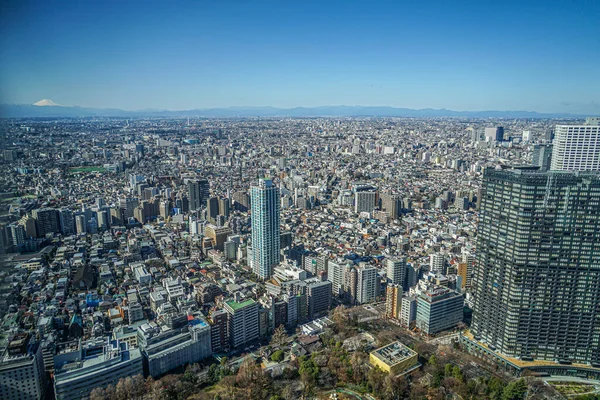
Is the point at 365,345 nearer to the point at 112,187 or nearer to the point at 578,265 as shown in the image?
the point at 578,265

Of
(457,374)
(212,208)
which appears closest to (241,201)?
(212,208)

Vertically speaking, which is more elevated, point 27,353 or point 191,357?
point 27,353

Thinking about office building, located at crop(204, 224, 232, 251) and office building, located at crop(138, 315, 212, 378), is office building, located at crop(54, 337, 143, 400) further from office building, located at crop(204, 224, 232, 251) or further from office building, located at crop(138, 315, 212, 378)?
office building, located at crop(204, 224, 232, 251)

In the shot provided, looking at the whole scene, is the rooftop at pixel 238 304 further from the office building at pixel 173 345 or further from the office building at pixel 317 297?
the office building at pixel 317 297

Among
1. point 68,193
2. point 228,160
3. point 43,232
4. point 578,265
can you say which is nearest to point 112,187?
point 68,193

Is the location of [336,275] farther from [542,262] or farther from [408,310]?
[542,262]

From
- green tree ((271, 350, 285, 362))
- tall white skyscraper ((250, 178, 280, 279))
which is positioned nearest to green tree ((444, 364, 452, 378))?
green tree ((271, 350, 285, 362))
